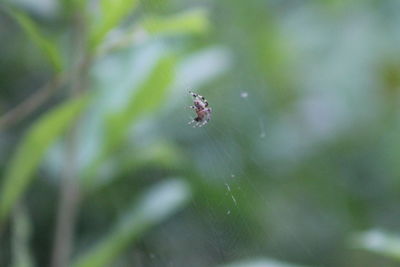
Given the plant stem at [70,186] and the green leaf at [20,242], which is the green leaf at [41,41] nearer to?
the plant stem at [70,186]

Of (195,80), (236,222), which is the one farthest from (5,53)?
(236,222)

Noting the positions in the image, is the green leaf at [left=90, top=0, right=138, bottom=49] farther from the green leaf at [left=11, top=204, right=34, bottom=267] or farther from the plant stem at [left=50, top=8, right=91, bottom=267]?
the green leaf at [left=11, top=204, right=34, bottom=267]

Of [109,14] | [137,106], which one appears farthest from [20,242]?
[109,14]

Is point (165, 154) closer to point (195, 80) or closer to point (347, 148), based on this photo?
point (195, 80)

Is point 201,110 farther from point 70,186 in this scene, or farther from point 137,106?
point 70,186

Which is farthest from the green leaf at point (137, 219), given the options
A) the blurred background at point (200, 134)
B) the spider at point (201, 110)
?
the spider at point (201, 110)

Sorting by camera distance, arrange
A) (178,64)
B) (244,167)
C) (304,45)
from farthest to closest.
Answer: (304,45) < (244,167) < (178,64)

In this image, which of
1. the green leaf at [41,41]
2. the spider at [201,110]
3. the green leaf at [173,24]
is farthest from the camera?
the spider at [201,110]
